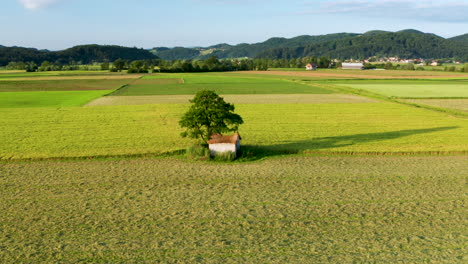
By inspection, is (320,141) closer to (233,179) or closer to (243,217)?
(233,179)

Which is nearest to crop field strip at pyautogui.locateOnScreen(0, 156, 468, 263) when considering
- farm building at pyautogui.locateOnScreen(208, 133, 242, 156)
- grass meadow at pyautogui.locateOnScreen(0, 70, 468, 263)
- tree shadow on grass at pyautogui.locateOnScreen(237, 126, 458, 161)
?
grass meadow at pyautogui.locateOnScreen(0, 70, 468, 263)

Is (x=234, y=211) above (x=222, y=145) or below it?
below

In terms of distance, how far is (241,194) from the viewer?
20.2 meters

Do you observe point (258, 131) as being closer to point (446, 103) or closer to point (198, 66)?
point (446, 103)

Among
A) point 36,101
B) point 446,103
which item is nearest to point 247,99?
point 446,103

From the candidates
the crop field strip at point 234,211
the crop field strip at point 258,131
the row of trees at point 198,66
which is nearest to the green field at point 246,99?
the crop field strip at point 258,131

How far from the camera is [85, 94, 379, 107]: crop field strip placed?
5828 centimetres

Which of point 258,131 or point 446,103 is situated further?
point 446,103

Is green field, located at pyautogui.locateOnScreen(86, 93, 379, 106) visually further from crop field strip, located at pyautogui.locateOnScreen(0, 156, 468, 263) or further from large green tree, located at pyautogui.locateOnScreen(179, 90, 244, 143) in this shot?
crop field strip, located at pyautogui.locateOnScreen(0, 156, 468, 263)

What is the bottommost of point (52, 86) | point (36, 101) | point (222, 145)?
point (222, 145)

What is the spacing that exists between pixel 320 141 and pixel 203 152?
993 cm

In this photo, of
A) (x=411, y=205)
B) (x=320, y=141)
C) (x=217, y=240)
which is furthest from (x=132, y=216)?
(x=320, y=141)

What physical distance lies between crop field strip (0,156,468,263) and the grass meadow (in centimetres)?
7

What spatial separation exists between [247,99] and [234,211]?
45057 mm
